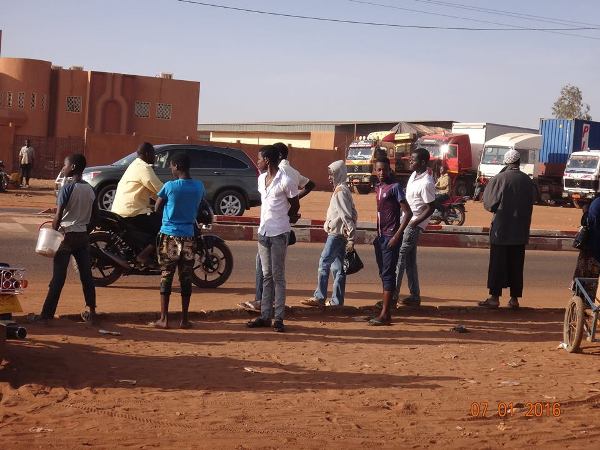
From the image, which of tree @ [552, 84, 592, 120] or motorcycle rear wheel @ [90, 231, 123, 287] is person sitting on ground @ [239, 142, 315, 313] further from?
tree @ [552, 84, 592, 120]

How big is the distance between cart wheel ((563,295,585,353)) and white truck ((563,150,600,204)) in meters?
30.8

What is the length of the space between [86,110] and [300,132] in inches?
836

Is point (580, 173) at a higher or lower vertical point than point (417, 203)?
higher

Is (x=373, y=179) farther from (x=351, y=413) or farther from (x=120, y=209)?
(x=351, y=413)

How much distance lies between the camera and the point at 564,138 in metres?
42.7

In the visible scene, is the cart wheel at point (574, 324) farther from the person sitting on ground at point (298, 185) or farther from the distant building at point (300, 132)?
the distant building at point (300, 132)

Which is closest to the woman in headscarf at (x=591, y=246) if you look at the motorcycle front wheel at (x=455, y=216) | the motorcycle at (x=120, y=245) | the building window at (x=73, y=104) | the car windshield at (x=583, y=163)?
the motorcycle at (x=120, y=245)

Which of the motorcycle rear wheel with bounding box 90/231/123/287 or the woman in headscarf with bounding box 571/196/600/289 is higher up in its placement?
the woman in headscarf with bounding box 571/196/600/289

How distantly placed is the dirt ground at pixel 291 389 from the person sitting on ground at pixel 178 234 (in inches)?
13.8

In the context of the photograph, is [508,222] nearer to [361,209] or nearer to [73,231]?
[73,231]

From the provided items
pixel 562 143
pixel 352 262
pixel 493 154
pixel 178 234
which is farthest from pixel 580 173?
pixel 178 234

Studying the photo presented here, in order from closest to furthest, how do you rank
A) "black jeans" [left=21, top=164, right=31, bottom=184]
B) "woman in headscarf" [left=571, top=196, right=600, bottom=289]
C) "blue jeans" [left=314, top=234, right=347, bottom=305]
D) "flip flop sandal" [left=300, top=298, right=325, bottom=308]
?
"woman in headscarf" [left=571, top=196, right=600, bottom=289], "blue jeans" [left=314, top=234, right=347, bottom=305], "flip flop sandal" [left=300, top=298, right=325, bottom=308], "black jeans" [left=21, top=164, right=31, bottom=184]

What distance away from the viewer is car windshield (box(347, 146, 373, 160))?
4306 centimetres

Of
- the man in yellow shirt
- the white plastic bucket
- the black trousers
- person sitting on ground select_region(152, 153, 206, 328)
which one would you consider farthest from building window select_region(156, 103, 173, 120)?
the white plastic bucket
